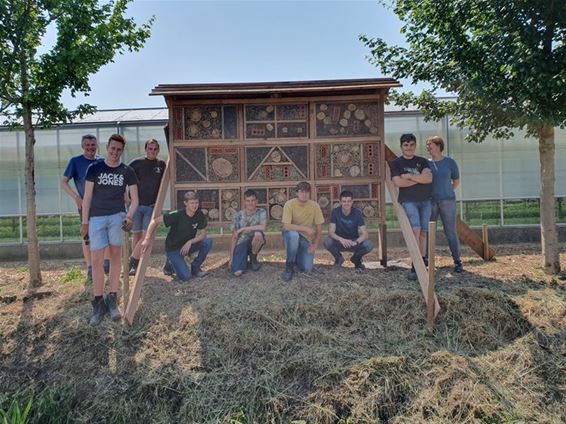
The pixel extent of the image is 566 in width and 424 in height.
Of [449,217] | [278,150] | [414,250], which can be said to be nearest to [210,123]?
[278,150]

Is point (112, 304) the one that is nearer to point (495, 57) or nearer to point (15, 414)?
point (15, 414)

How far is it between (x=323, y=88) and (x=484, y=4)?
237 centimetres

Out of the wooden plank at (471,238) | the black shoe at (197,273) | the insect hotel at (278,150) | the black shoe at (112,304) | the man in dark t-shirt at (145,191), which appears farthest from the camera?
the wooden plank at (471,238)

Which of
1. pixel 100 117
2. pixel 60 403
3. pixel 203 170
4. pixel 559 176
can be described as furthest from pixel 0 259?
pixel 559 176

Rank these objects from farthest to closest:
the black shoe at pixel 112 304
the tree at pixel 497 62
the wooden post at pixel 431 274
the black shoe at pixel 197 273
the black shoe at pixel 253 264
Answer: the black shoe at pixel 253 264 → the black shoe at pixel 197 273 → the tree at pixel 497 62 → the black shoe at pixel 112 304 → the wooden post at pixel 431 274

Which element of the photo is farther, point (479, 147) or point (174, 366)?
point (479, 147)

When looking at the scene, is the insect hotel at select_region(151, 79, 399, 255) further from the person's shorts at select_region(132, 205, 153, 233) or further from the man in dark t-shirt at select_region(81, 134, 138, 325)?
the man in dark t-shirt at select_region(81, 134, 138, 325)

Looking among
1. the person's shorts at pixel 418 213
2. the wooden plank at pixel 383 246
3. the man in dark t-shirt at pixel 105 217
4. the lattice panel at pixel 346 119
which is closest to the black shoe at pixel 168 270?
the man in dark t-shirt at pixel 105 217

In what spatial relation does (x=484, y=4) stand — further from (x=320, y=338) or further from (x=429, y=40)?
(x=320, y=338)

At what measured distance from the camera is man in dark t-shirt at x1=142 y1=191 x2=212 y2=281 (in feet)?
19.1

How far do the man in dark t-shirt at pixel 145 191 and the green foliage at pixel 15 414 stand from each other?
260cm

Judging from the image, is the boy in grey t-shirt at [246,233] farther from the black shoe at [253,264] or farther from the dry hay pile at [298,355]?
the dry hay pile at [298,355]

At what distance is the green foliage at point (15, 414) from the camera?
3.54 metres

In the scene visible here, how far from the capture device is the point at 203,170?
660cm
